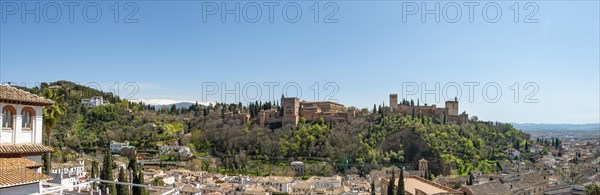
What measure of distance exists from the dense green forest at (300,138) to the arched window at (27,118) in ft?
158

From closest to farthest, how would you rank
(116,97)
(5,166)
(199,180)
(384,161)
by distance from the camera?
(5,166) < (199,180) < (384,161) < (116,97)

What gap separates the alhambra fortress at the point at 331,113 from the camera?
69875mm

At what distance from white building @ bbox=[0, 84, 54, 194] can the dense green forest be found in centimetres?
4808

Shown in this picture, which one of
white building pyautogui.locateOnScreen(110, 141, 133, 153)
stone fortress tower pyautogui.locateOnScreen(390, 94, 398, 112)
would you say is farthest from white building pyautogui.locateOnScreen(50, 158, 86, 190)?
stone fortress tower pyautogui.locateOnScreen(390, 94, 398, 112)

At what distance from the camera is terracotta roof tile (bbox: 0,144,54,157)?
8.18 metres

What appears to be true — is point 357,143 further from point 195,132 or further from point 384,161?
point 195,132

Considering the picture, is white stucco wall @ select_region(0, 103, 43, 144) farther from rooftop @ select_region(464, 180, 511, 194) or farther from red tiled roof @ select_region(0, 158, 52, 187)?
rooftop @ select_region(464, 180, 511, 194)

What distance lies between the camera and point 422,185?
27.4 meters

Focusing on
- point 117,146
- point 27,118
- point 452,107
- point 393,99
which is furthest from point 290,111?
point 27,118

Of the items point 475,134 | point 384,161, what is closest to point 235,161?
point 384,161

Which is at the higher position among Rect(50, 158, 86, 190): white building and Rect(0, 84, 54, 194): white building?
Rect(0, 84, 54, 194): white building

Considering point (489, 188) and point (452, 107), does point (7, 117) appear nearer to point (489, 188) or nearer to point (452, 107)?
point (489, 188)

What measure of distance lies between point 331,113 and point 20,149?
63056 mm

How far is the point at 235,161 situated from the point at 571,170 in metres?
39.7
